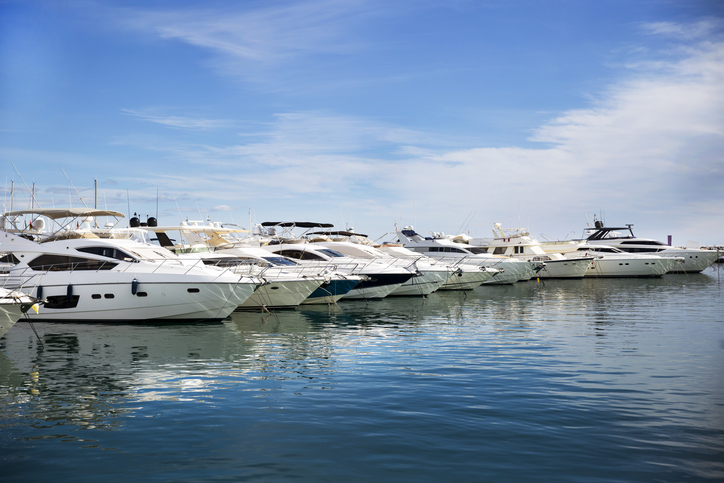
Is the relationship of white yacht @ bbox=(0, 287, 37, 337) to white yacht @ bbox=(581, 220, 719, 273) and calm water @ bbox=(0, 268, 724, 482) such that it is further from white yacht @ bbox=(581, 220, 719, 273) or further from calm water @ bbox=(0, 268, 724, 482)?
white yacht @ bbox=(581, 220, 719, 273)

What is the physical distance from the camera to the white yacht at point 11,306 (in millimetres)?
14516

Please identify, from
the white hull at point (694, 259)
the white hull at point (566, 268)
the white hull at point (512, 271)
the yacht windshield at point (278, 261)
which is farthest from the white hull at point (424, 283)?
the white hull at point (694, 259)

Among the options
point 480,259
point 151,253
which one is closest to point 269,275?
point 151,253

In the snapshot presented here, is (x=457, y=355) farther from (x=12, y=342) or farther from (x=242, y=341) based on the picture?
(x=12, y=342)

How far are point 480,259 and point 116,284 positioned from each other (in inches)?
1120

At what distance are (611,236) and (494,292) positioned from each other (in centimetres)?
2985

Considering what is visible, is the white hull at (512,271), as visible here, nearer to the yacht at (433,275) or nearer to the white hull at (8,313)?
the yacht at (433,275)

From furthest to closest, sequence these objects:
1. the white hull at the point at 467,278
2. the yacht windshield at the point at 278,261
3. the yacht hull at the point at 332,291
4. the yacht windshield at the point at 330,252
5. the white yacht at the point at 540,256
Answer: the white yacht at the point at 540,256 → the white hull at the point at 467,278 → the yacht windshield at the point at 330,252 → the yacht windshield at the point at 278,261 → the yacht hull at the point at 332,291

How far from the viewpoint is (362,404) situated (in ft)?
33.3

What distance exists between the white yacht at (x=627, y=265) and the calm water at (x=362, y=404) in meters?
34.8

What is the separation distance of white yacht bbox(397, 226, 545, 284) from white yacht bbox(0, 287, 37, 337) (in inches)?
1228

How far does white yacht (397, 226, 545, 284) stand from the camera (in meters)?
43.3

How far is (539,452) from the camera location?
7734 millimetres

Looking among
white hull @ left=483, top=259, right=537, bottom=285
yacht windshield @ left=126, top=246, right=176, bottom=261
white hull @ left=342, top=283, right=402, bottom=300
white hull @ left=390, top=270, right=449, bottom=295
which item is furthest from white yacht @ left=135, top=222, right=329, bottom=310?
white hull @ left=483, top=259, right=537, bottom=285
